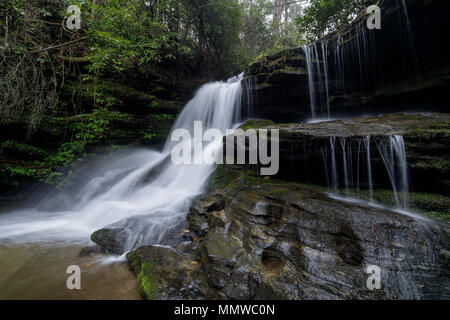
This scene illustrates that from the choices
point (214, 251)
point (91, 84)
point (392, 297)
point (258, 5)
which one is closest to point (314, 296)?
point (392, 297)

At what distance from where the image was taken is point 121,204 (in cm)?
435

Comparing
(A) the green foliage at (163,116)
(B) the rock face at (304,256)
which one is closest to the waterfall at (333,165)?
(B) the rock face at (304,256)

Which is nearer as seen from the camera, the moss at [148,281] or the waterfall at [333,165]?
the moss at [148,281]

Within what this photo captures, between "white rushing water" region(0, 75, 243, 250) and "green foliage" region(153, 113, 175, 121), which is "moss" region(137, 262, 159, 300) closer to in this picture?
"white rushing water" region(0, 75, 243, 250)

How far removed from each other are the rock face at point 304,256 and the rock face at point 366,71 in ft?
16.7

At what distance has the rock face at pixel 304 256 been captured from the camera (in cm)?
162

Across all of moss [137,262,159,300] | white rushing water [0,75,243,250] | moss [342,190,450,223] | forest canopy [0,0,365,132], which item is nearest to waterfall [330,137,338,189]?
moss [342,190,450,223]

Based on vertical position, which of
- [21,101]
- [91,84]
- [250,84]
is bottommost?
[21,101]

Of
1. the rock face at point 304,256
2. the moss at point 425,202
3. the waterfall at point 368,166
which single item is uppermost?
the waterfall at point 368,166

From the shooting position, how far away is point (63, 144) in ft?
17.8

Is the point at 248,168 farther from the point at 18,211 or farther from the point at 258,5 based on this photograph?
the point at 258,5

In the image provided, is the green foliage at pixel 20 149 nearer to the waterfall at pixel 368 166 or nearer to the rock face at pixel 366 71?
the rock face at pixel 366 71

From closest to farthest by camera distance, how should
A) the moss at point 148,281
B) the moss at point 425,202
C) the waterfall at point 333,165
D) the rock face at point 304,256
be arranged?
the rock face at point 304,256, the moss at point 148,281, the moss at point 425,202, the waterfall at point 333,165

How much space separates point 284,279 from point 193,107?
803cm
